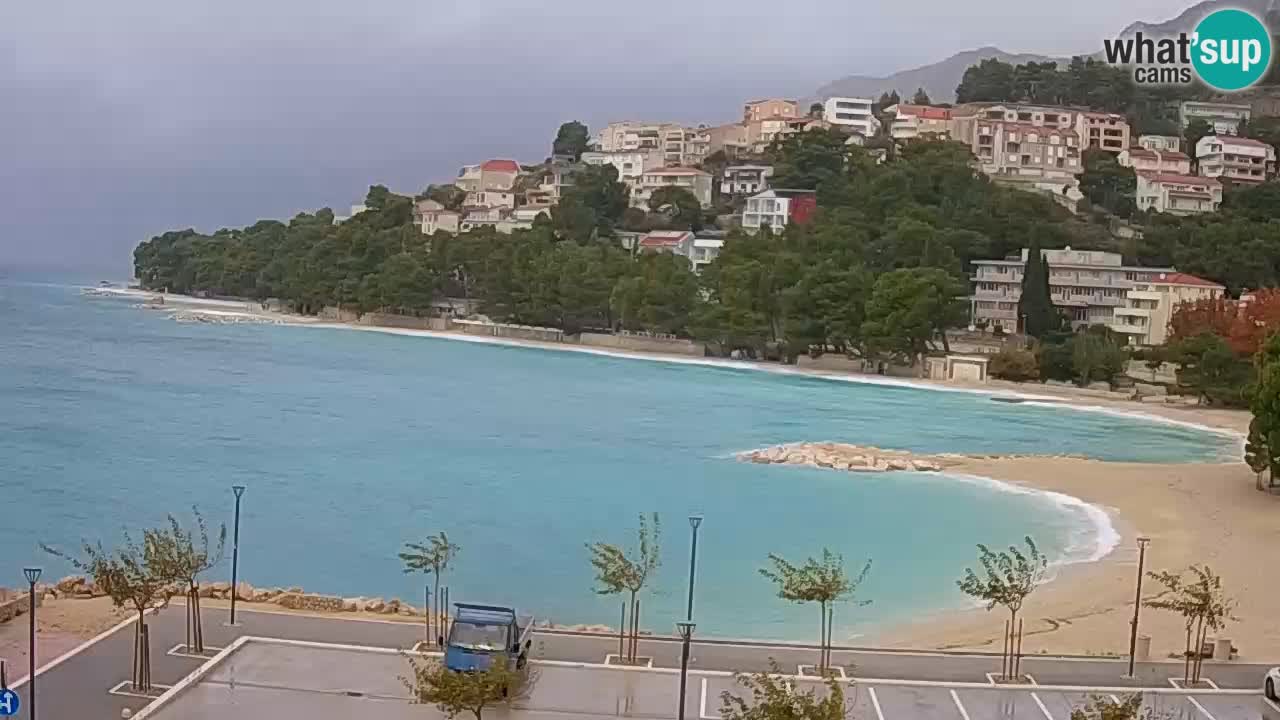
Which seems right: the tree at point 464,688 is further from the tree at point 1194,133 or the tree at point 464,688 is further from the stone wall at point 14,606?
the tree at point 1194,133

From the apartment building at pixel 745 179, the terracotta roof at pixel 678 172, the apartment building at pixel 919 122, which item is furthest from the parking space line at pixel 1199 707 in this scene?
the apartment building at pixel 919 122

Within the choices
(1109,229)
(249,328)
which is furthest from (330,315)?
(1109,229)

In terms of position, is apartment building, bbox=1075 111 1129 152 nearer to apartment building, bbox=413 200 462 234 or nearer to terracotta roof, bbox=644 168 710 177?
terracotta roof, bbox=644 168 710 177

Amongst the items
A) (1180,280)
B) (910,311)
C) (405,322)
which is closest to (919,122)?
(405,322)

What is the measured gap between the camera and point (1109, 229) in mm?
68125

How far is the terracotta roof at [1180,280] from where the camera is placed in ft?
170

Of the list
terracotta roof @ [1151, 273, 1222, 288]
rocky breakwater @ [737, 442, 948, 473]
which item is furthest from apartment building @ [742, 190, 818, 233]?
rocky breakwater @ [737, 442, 948, 473]

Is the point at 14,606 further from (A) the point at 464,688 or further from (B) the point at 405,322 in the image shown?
(B) the point at 405,322

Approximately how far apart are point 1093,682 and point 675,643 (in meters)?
3.45

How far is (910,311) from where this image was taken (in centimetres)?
5141

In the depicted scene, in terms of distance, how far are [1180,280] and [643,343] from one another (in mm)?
24709

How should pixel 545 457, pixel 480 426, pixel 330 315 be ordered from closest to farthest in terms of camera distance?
pixel 545 457 → pixel 480 426 → pixel 330 315

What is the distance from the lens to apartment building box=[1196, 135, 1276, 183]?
7756 centimetres

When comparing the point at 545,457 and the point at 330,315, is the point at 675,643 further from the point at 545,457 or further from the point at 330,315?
the point at 330,315
